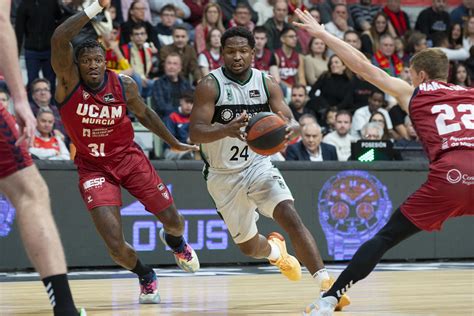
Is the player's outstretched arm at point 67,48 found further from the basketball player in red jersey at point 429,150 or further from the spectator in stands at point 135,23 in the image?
the spectator in stands at point 135,23

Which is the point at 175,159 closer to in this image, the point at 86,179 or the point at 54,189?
the point at 54,189

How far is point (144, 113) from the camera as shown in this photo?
27.1ft

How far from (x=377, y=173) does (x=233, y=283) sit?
10.9 ft

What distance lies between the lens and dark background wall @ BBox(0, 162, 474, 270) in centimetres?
1090

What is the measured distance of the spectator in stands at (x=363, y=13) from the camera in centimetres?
1667

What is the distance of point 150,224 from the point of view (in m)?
11.2

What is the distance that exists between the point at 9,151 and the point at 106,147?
3.11 m

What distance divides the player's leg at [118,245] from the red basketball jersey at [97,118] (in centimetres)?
51

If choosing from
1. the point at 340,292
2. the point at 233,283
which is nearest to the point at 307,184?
the point at 233,283

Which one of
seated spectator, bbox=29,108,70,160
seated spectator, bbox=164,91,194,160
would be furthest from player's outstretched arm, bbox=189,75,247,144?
seated spectator, bbox=164,91,194,160

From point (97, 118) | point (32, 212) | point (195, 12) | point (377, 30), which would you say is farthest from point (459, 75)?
point (32, 212)

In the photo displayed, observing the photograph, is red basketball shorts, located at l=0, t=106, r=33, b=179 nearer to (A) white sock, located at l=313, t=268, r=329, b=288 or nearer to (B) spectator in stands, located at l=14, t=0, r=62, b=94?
(A) white sock, located at l=313, t=268, r=329, b=288

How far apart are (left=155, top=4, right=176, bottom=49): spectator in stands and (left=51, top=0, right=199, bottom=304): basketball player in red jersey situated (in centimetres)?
651

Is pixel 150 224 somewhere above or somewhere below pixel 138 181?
below
